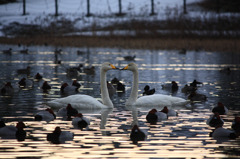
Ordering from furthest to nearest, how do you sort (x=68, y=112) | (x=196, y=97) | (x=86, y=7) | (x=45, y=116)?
(x=86, y=7), (x=196, y=97), (x=68, y=112), (x=45, y=116)

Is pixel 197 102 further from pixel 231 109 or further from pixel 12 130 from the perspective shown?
pixel 12 130

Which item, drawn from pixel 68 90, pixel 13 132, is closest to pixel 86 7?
pixel 68 90

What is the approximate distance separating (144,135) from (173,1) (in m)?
72.7

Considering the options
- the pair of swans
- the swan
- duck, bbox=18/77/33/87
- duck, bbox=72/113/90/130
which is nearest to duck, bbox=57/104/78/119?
the pair of swans

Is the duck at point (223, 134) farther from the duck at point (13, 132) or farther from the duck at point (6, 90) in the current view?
the duck at point (6, 90)

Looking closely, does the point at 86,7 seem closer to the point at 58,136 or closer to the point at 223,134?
the point at 223,134

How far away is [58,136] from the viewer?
31.6 feet

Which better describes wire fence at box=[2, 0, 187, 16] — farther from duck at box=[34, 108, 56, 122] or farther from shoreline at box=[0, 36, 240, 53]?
duck at box=[34, 108, 56, 122]

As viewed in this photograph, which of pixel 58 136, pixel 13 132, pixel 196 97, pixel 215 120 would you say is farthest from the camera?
pixel 196 97

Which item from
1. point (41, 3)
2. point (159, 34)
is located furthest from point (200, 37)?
point (41, 3)

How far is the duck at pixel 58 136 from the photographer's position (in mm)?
9618

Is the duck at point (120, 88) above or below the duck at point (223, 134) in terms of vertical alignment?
above

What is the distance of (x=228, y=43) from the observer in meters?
38.2

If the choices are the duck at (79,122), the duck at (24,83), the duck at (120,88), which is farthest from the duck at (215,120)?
the duck at (24,83)
